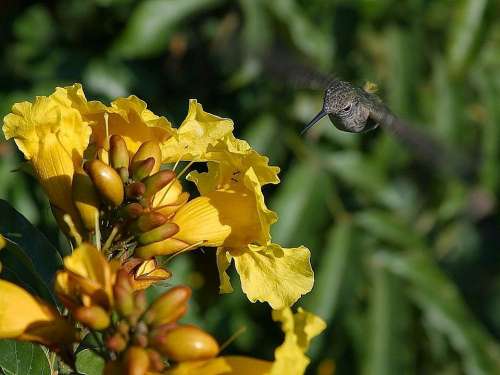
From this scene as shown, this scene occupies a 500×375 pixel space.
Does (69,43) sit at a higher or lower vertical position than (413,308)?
higher

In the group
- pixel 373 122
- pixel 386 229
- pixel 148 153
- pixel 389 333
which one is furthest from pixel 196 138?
pixel 386 229

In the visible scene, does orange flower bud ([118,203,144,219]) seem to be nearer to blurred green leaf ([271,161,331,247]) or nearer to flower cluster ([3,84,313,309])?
flower cluster ([3,84,313,309])

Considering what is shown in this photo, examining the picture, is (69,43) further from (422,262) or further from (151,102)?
(422,262)

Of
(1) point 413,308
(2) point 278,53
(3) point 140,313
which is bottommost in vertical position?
(1) point 413,308

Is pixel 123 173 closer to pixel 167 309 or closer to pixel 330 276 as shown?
pixel 167 309

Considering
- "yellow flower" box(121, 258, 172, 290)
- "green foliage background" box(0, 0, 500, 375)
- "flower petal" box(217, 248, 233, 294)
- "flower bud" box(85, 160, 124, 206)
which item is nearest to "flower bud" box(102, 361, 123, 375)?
"yellow flower" box(121, 258, 172, 290)

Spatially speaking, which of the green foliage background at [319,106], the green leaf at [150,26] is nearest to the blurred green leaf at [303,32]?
the green foliage background at [319,106]

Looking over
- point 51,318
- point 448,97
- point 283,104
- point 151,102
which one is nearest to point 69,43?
point 151,102

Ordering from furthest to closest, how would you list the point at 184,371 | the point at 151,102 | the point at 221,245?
1. the point at 151,102
2. the point at 221,245
3. the point at 184,371
